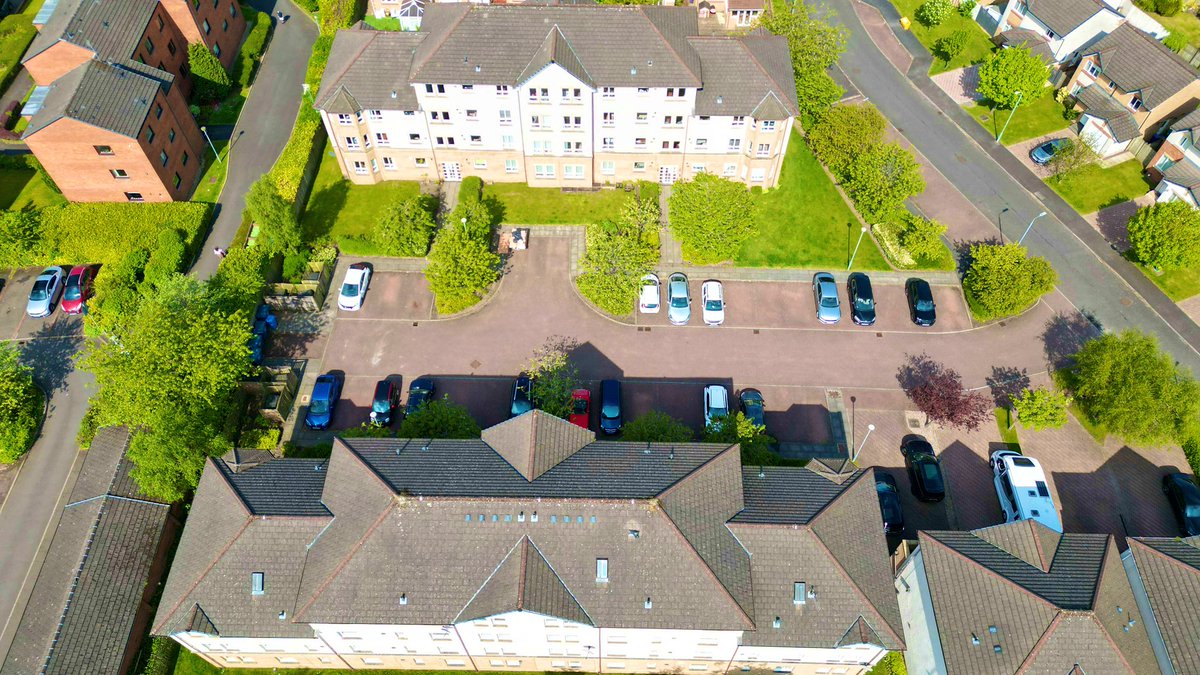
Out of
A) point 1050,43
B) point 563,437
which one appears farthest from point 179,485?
point 1050,43

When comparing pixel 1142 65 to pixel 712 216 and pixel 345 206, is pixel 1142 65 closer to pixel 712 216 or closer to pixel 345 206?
pixel 712 216

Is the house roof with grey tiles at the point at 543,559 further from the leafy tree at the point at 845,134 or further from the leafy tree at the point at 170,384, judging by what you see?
the leafy tree at the point at 845,134

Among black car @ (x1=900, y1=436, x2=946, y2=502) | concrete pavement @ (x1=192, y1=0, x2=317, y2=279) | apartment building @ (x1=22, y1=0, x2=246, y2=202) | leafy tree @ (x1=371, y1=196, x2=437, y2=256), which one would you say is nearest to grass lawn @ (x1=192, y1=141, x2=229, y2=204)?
concrete pavement @ (x1=192, y1=0, x2=317, y2=279)

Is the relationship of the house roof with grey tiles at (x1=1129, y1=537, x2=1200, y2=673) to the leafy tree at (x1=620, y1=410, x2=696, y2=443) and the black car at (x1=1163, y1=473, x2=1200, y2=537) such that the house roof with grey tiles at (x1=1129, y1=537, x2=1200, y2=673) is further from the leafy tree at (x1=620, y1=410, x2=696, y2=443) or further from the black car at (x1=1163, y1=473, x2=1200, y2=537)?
the leafy tree at (x1=620, y1=410, x2=696, y2=443)

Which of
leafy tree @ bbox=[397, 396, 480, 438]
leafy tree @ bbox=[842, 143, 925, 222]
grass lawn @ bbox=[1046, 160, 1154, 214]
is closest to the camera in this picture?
leafy tree @ bbox=[397, 396, 480, 438]

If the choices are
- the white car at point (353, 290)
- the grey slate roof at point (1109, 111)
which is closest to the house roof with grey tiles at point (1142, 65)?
the grey slate roof at point (1109, 111)

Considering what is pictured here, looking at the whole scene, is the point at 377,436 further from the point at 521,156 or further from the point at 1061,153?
the point at 1061,153

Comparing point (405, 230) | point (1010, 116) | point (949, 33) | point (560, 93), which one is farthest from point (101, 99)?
point (949, 33)
